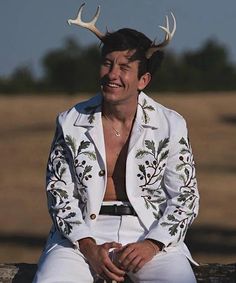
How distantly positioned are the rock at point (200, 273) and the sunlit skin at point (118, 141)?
38 cm

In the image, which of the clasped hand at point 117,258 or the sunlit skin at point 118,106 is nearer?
the clasped hand at point 117,258

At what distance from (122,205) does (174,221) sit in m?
0.24

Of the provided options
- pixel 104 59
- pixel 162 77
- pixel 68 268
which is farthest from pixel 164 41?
pixel 162 77

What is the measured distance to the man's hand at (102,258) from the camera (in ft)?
17.3

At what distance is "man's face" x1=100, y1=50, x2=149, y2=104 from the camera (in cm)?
547

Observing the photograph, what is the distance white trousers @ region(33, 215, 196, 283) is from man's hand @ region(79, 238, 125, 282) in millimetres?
45

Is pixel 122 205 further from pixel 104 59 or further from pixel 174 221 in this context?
pixel 104 59

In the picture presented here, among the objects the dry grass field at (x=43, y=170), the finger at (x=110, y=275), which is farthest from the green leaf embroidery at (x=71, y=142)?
the dry grass field at (x=43, y=170)

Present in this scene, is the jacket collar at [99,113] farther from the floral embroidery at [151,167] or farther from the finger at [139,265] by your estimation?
the finger at [139,265]

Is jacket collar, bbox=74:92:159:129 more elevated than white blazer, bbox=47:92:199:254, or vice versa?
jacket collar, bbox=74:92:159:129

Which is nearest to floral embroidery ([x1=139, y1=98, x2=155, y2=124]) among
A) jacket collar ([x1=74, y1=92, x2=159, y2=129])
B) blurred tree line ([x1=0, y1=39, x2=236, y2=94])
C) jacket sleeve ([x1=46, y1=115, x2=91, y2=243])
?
jacket collar ([x1=74, y1=92, x2=159, y2=129])

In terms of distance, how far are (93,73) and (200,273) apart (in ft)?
118

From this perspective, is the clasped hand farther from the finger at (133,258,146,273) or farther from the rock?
the rock

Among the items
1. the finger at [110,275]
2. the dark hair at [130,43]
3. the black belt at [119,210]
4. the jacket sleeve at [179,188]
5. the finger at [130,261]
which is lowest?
the finger at [110,275]
